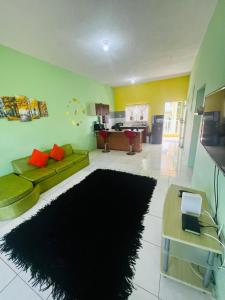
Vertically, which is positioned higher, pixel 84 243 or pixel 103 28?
pixel 103 28

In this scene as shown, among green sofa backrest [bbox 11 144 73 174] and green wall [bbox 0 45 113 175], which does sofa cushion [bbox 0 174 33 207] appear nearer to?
green sofa backrest [bbox 11 144 73 174]

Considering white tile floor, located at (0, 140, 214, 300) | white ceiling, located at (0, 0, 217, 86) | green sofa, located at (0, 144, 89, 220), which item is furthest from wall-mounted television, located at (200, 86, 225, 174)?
green sofa, located at (0, 144, 89, 220)

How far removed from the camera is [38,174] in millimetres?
2797

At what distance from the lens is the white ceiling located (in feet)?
5.98

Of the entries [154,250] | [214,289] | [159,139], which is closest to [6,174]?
[154,250]

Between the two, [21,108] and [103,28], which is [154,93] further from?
[21,108]

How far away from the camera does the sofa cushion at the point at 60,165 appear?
313cm

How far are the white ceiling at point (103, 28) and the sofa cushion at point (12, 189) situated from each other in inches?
103

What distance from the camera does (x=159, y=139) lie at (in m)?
6.54

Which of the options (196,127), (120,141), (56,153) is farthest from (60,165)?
(196,127)

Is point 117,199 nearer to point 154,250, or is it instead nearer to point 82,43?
point 154,250

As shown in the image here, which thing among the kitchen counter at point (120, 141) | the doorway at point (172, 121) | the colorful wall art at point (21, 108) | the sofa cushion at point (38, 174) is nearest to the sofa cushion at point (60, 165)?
the sofa cushion at point (38, 174)

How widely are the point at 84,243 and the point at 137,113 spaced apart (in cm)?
663

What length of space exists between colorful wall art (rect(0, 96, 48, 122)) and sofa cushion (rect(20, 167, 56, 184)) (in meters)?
1.25
